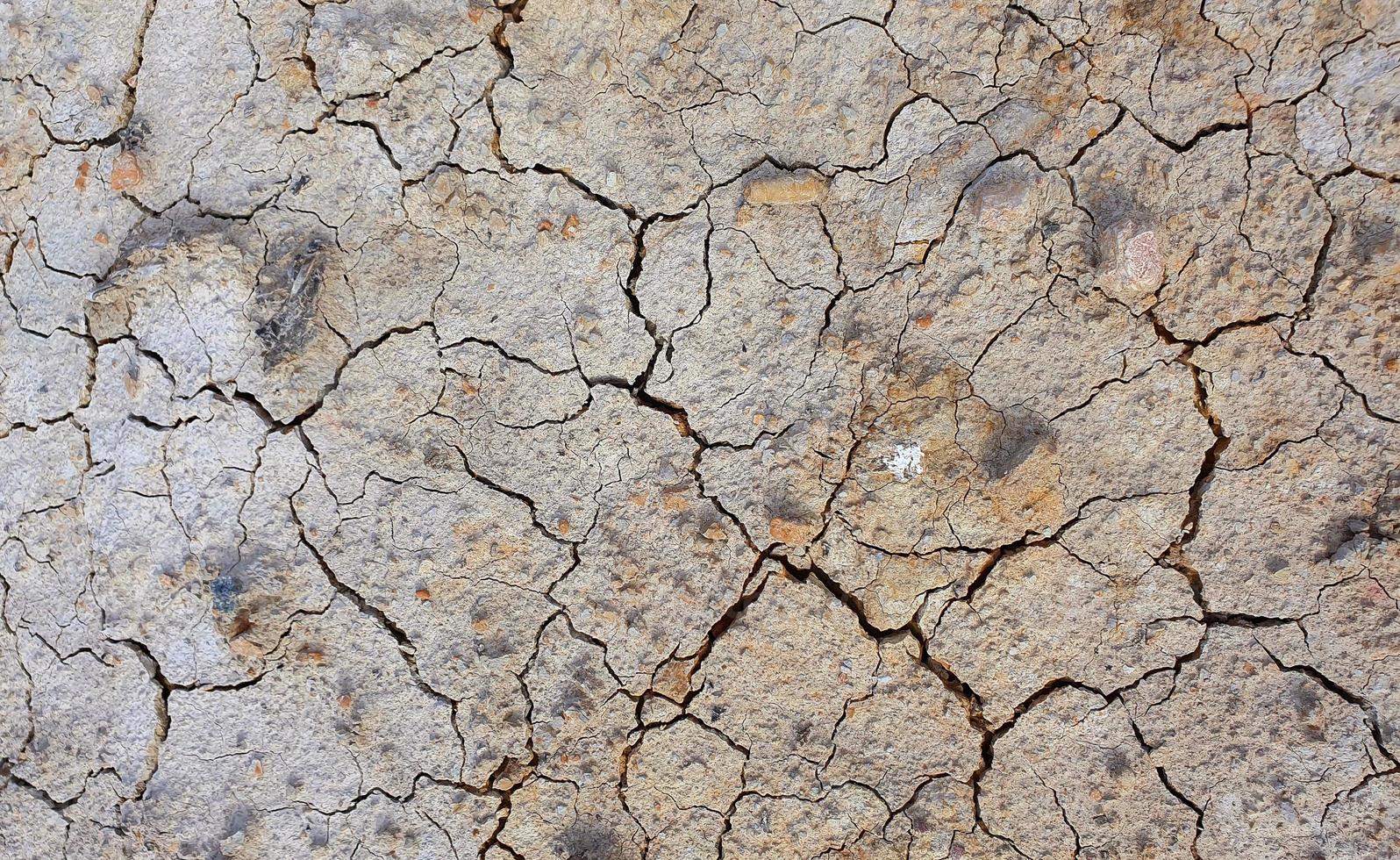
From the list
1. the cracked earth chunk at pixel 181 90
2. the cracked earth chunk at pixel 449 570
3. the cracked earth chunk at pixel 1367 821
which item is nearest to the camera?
the cracked earth chunk at pixel 1367 821

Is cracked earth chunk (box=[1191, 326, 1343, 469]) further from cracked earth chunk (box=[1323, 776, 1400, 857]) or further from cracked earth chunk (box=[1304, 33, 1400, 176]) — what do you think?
cracked earth chunk (box=[1323, 776, 1400, 857])

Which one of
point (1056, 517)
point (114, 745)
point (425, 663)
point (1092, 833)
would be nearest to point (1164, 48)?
point (1056, 517)

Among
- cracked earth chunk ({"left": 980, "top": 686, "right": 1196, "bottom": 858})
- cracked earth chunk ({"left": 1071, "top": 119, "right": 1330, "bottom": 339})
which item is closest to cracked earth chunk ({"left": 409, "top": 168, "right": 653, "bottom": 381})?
cracked earth chunk ({"left": 1071, "top": 119, "right": 1330, "bottom": 339})

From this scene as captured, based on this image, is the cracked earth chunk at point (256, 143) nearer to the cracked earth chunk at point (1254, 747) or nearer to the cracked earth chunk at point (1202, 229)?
the cracked earth chunk at point (1202, 229)

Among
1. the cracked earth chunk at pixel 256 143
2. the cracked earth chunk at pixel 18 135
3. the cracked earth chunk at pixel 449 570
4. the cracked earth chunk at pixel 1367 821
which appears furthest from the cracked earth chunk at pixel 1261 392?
the cracked earth chunk at pixel 18 135

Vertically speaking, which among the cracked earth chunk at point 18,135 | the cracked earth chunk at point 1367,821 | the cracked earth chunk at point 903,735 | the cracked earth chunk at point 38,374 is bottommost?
the cracked earth chunk at point 1367,821

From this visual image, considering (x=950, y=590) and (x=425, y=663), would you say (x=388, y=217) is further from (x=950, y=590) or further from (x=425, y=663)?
(x=950, y=590)

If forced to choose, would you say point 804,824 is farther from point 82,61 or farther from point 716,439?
point 82,61

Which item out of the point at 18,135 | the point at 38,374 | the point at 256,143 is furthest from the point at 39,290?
the point at 256,143
